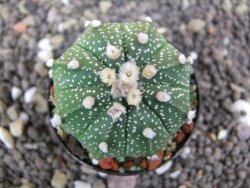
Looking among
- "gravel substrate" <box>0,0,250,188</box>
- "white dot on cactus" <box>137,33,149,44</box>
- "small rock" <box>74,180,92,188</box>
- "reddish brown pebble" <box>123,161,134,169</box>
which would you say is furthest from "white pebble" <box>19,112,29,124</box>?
"white dot on cactus" <box>137,33,149,44</box>

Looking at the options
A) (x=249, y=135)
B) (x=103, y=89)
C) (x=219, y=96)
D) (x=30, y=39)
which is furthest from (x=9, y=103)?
(x=249, y=135)

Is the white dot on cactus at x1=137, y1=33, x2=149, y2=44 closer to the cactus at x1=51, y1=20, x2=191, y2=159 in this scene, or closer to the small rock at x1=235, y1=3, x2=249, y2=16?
the cactus at x1=51, y1=20, x2=191, y2=159

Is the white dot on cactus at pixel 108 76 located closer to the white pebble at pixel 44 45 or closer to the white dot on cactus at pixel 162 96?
the white dot on cactus at pixel 162 96

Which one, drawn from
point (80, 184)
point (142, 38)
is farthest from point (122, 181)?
point (142, 38)

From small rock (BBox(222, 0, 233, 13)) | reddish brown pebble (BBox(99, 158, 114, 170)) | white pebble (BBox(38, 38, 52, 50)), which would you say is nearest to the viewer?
reddish brown pebble (BBox(99, 158, 114, 170))

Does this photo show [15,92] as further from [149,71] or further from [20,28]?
[149,71]
